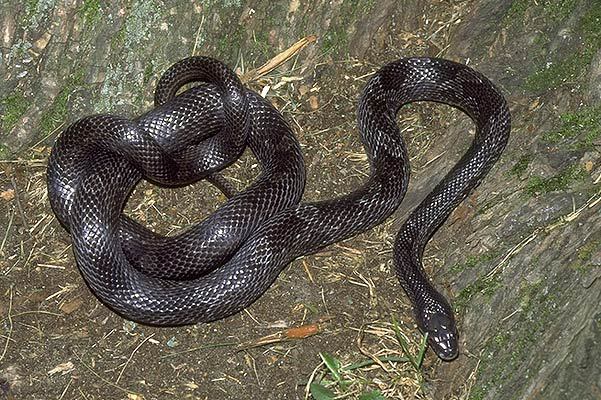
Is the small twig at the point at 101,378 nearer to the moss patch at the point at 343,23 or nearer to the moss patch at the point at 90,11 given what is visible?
the moss patch at the point at 90,11

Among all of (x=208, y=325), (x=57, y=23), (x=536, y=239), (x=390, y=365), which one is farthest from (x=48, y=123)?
(x=536, y=239)

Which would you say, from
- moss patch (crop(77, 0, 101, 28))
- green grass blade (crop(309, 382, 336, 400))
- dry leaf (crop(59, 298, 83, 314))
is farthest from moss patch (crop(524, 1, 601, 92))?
dry leaf (crop(59, 298, 83, 314))

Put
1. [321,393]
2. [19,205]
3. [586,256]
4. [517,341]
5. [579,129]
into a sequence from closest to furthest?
[586,256]
[517,341]
[321,393]
[579,129]
[19,205]

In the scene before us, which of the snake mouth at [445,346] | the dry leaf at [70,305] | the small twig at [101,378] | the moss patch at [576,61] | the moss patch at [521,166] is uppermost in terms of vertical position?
the moss patch at [576,61]

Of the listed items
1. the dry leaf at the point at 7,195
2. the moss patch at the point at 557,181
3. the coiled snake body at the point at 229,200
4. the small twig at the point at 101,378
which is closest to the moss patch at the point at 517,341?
the coiled snake body at the point at 229,200

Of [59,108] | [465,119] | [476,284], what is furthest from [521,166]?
[59,108]

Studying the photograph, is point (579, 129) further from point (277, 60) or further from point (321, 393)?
point (321, 393)

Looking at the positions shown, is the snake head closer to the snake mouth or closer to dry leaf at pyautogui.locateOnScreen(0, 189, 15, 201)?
the snake mouth
